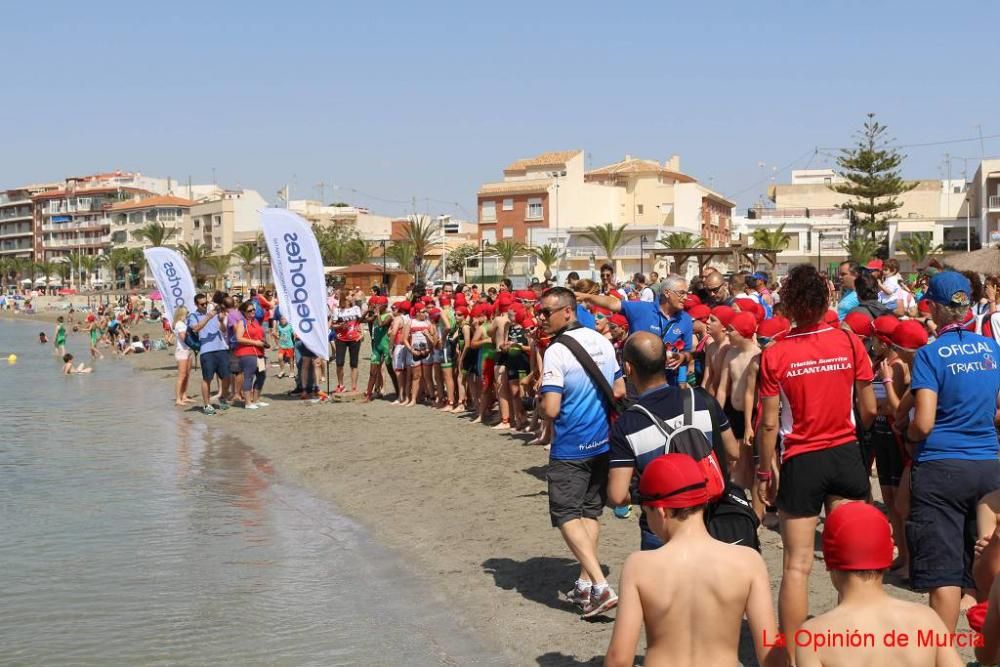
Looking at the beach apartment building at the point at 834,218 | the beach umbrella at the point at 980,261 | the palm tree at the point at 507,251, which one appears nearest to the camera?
the beach umbrella at the point at 980,261

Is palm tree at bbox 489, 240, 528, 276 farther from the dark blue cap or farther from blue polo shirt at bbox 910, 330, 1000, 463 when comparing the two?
blue polo shirt at bbox 910, 330, 1000, 463

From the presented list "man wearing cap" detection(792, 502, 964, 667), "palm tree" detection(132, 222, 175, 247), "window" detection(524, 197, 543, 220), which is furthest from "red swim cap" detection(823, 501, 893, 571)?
"palm tree" detection(132, 222, 175, 247)

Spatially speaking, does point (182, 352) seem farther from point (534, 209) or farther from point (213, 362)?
point (534, 209)

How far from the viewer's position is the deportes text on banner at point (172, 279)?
59.7ft

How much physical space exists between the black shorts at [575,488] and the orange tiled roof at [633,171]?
253 ft


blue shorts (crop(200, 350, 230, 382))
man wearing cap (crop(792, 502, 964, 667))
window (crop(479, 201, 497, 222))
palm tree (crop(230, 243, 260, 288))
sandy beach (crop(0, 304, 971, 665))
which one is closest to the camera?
man wearing cap (crop(792, 502, 964, 667))

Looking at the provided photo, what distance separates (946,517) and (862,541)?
2144mm

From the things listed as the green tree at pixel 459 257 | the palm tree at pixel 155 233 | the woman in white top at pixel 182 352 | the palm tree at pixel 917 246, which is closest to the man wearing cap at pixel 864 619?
the woman in white top at pixel 182 352

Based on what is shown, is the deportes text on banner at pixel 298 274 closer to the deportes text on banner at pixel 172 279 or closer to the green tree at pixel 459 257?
the deportes text on banner at pixel 172 279

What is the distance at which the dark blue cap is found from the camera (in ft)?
15.5

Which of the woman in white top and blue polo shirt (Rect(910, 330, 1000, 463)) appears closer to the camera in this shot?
blue polo shirt (Rect(910, 330, 1000, 463))

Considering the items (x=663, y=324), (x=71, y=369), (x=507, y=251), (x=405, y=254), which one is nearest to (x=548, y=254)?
(x=507, y=251)

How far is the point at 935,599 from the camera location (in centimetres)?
443

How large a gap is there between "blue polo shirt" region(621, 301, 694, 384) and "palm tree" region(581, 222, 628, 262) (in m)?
61.8
